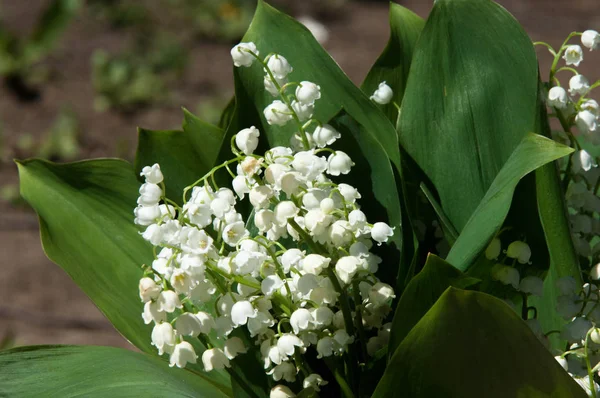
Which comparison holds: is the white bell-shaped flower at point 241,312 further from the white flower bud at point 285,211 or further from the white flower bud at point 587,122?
the white flower bud at point 587,122

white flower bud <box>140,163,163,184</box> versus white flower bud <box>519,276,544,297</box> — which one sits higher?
white flower bud <box>140,163,163,184</box>

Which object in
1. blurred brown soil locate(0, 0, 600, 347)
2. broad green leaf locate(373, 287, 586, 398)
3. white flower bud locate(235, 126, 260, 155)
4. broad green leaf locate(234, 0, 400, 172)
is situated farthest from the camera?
blurred brown soil locate(0, 0, 600, 347)

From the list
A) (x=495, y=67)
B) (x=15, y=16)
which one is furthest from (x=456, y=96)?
(x=15, y=16)

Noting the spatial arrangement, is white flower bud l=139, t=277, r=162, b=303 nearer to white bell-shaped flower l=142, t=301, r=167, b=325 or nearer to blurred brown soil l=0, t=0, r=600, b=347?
white bell-shaped flower l=142, t=301, r=167, b=325

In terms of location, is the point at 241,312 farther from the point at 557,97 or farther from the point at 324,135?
the point at 557,97

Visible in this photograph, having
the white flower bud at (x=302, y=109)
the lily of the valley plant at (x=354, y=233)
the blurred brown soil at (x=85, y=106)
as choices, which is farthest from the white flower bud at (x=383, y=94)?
the blurred brown soil at (x=85, y=106)

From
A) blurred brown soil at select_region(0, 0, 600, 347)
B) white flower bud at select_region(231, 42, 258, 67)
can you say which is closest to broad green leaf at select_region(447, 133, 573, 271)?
white flower bud at select_region(231, 42, 258, 67)

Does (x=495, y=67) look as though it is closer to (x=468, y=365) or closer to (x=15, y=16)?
(x=468, y=365)

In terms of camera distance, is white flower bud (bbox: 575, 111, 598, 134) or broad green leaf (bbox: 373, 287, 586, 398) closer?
broad green leaf (bbox: 373, 287, 586, 398)

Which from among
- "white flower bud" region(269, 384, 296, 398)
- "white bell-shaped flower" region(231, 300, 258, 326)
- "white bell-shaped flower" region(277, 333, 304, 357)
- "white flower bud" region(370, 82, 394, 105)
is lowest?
"white flower bud" region(269, 384, 296, 398)
